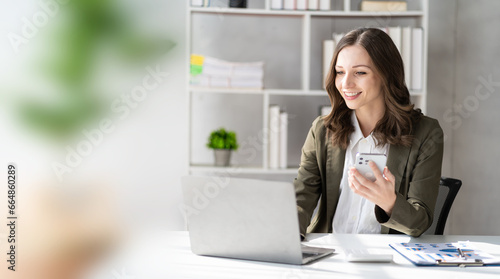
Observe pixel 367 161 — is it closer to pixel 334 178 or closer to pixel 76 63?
pixel 334 178

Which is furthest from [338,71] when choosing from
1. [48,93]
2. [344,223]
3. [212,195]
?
[48,93]

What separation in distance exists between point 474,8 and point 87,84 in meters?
2.68

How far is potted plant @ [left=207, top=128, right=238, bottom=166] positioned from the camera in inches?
119

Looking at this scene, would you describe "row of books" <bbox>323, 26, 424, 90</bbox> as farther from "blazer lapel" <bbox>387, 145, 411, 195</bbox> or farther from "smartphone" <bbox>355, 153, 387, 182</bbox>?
"smartphone" <bbox>355, 153, 387, 182</bbox>

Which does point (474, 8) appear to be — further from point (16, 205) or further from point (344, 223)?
point (16, 205)

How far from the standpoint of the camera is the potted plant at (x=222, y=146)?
3.03 meters

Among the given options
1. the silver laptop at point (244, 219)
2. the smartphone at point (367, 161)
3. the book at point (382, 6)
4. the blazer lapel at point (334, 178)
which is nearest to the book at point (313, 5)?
the book at point (382, 6)

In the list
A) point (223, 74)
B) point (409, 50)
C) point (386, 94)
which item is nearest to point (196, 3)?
point (223, 74)

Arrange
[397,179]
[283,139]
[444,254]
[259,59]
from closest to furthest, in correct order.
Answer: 1. [444,254]
2. [397,179]
3. [283,139]
4. [259,59]

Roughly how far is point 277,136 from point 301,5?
745 mm

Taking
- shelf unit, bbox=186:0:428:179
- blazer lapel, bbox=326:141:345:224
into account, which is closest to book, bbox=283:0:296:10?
shelf unit, bbox=186:0:428:179

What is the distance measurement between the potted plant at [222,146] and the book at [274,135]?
8.2 inches

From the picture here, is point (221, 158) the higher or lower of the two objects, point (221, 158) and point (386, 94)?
the lower

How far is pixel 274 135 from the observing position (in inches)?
118
